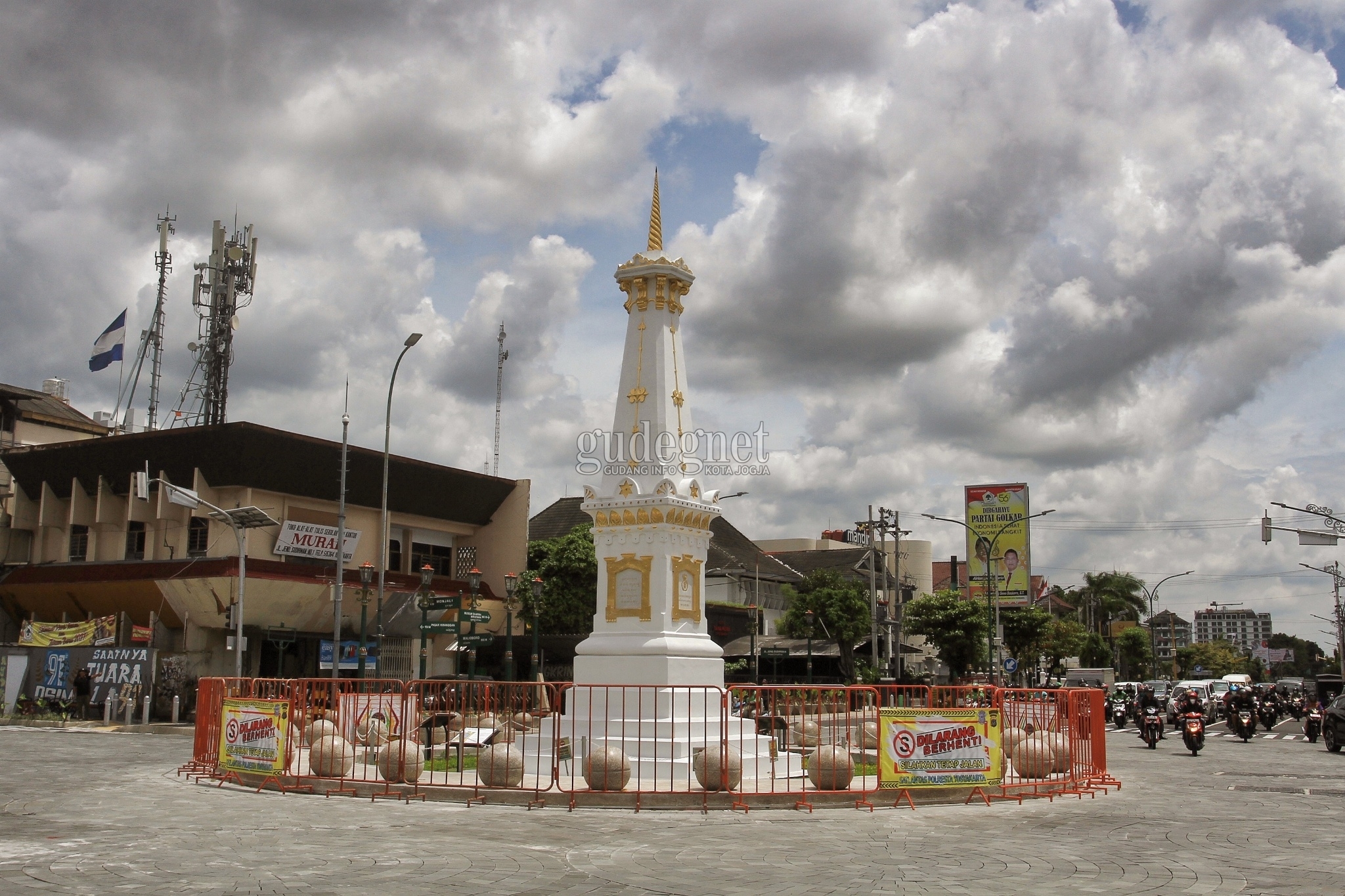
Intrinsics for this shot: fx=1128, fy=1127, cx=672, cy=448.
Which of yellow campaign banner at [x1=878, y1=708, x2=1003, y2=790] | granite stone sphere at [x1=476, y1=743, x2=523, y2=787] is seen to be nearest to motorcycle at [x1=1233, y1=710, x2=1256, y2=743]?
yellow campaign banner at [x1=878, y1=708, x2=1003, y2=790]

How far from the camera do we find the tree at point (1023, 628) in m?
64.1

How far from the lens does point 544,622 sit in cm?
4959

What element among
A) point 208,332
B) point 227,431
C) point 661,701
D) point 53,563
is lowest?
point 661,701

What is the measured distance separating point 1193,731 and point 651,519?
1403cm

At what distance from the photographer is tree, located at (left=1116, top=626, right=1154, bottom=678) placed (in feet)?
344

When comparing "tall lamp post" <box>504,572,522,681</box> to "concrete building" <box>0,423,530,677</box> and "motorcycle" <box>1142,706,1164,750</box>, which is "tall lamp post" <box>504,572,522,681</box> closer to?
"concrete building" <box>0,423,530,677</box>

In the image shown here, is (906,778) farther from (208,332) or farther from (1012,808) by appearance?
(208,332)

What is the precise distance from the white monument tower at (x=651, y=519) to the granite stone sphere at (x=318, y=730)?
3819 mm

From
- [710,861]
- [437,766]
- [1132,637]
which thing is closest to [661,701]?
[437,766]

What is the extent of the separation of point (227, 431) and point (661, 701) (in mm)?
27752

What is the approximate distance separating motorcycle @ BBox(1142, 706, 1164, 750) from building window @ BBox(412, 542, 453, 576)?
30.2 metres

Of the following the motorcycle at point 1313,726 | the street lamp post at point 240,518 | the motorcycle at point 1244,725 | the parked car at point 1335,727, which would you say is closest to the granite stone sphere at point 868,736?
the parked car at point 1335,727

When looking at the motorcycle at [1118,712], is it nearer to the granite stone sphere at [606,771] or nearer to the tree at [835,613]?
the tree at [835,613]

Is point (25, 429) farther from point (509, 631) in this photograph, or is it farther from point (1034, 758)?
point (1034, 758)
